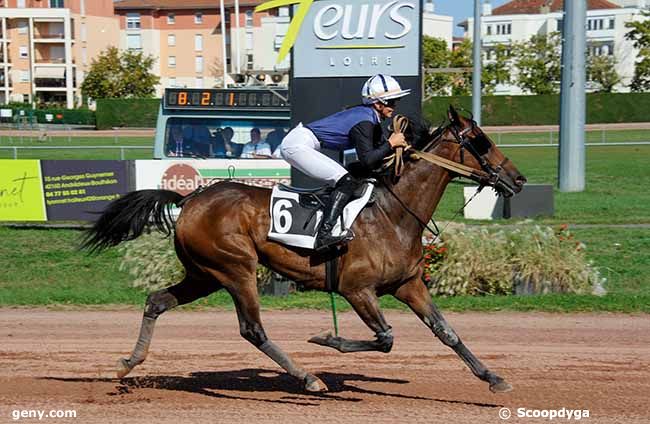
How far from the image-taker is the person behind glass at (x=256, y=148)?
16312 millimetres

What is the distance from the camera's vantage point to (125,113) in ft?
193

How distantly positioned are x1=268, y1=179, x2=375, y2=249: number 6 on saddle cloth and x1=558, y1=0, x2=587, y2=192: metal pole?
14.8 m

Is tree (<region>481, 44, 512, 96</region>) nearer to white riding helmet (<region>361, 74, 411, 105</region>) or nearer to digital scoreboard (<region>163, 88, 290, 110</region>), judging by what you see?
digital scoreboard (<region>163, 88, 290, 110</region>)

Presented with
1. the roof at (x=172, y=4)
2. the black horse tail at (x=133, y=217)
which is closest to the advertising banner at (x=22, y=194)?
the black horse tail at (x=133, y=217)

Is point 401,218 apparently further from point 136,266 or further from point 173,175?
point 173,175

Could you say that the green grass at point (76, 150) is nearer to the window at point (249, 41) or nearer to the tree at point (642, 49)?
the tree at point (642, 49)

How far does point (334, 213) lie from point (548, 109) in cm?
5000

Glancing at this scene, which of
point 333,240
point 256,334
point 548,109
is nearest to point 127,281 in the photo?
point 256,334

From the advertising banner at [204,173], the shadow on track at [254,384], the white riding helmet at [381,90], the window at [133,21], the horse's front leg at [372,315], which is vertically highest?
the window at [133,21]

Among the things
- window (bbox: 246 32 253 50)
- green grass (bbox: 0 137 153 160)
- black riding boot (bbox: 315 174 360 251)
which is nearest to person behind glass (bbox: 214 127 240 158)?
black riding boot (bbox: 315 174 360 251)

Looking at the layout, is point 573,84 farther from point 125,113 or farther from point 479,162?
point 125,113

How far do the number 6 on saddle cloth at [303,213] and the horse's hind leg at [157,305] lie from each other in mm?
783

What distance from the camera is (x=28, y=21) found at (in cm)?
8106

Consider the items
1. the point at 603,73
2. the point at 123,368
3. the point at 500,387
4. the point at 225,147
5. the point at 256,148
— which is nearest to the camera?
the point at 500,387
